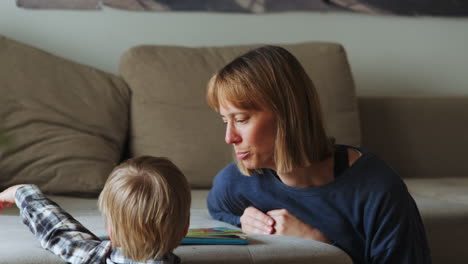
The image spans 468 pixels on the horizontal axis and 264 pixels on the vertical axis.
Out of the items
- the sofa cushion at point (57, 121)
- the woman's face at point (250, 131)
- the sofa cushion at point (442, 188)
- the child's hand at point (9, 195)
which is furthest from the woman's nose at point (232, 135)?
the sofa cushion at point (442, 188)

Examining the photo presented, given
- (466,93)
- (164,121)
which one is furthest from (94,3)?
(466,93)

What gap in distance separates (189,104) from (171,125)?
0.38 feet

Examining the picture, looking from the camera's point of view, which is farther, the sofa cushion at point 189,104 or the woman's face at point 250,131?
the sofa cushion at point 189,104

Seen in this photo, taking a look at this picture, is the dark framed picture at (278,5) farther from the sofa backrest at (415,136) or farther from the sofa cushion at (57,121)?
the sofa backrest at (415,136)

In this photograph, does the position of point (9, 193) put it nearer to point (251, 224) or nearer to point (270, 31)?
point (251, 224)

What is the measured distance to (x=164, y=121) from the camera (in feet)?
8.78

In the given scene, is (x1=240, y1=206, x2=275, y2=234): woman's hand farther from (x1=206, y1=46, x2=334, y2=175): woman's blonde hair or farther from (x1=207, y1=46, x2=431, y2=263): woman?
(x1=206, y1=46, x2=334, y2=175): woman's blonde hair

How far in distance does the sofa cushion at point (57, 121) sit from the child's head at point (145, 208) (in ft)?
3.75

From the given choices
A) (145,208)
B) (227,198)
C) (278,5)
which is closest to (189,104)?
(278,5)

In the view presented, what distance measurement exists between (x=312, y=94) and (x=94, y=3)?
5.15ft

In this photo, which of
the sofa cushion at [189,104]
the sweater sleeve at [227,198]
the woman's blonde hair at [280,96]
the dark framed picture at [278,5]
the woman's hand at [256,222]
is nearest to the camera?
the woman's blonde hair at [280,96]

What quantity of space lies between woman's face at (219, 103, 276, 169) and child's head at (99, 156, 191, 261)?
34cm

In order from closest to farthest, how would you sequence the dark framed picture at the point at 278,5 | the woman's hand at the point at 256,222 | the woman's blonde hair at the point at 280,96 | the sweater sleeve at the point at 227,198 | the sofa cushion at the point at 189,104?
the woman's blonde hair at the point at 280,96
the woman's hand at the point at 256,222
the sweater sleeve at the point at 227,198
the sofa cushion at the point at 189,104
the dark framed picture at the point at 278,5

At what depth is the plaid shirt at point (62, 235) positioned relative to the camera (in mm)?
1380
